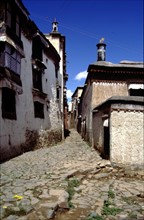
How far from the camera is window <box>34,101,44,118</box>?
17109 millimetres

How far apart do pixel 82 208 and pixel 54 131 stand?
48.6 feet

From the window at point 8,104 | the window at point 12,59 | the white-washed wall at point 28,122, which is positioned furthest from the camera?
the white-washed wall at point 28,122

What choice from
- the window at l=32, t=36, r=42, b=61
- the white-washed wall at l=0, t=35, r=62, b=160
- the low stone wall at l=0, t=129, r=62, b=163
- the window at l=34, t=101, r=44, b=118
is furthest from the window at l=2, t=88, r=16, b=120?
the window at l=32, t=36, r=42, b=61

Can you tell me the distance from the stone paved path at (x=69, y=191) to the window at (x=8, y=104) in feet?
8.23

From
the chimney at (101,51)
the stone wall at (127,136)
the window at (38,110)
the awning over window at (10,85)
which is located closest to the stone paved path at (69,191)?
the stone wall at (127,136)

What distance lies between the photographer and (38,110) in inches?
699

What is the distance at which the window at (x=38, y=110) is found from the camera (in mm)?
17109

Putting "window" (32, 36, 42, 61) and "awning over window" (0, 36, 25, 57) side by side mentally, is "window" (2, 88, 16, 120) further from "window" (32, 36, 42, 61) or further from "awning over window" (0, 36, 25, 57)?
"window" (32, 36, 42, 61)

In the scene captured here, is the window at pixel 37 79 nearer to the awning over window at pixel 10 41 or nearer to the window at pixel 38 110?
the window at pixel 38 110

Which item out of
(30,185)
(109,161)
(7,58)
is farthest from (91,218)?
(7,58)

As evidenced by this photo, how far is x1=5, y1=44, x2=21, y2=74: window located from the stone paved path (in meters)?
5.15

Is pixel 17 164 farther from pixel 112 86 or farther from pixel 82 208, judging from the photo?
pixel 112 86

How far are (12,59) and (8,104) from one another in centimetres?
255

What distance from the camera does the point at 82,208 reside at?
20.2 feet
